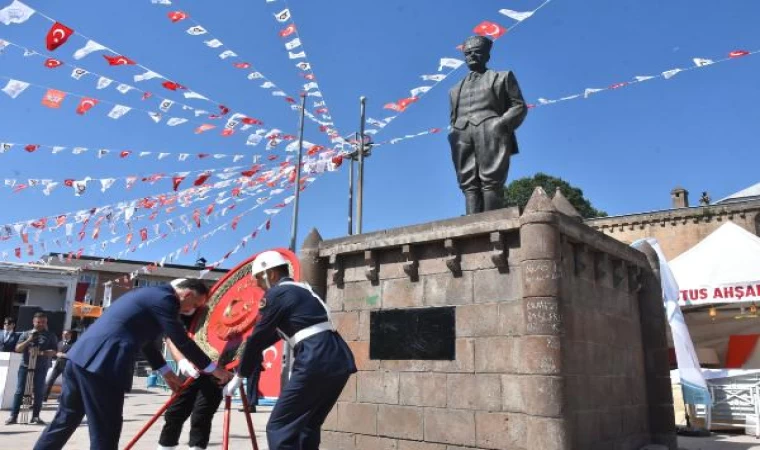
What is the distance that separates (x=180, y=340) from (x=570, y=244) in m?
4.56

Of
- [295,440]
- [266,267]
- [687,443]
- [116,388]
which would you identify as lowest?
[687,443]

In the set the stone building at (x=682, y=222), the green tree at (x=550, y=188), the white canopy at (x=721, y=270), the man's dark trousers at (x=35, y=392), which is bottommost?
the man's dark trousers at (x=35, y=392)

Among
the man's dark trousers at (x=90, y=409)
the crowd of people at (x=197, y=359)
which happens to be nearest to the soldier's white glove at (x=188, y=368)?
the crowd of people at (x=197, y=359)

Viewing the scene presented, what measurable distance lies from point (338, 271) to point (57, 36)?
6378 mm

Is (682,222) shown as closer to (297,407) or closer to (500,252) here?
(500,252)

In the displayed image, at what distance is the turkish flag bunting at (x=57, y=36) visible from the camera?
32.3 ft

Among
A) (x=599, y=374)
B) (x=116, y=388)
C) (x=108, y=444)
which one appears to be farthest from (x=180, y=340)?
(x=599, y=374)

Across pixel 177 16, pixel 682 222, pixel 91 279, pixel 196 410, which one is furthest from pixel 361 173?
pixel 91 279

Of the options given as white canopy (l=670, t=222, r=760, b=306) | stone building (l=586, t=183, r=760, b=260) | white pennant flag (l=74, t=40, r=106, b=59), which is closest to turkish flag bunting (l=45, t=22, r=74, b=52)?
white pennant flag (l=74, t=40, r=106, b=59)

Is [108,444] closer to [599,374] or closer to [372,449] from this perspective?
[372,449]

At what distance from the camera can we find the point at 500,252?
6.83 metres

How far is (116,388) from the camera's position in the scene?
4.59m

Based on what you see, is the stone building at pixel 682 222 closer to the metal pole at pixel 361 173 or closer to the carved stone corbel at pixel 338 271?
the metal pole at pixel 361 173

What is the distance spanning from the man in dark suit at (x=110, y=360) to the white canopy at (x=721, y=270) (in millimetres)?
11660
